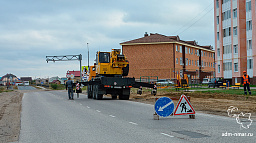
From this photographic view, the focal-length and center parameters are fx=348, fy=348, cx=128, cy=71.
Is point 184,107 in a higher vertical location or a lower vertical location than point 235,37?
lower

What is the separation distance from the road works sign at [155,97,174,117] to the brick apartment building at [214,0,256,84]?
3703cm

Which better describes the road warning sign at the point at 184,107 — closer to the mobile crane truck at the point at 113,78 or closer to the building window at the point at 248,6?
the mobile crane truck at the point at 113,78

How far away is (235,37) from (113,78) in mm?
33936

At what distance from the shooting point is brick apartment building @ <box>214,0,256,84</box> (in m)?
49.9

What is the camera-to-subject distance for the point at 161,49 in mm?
72750

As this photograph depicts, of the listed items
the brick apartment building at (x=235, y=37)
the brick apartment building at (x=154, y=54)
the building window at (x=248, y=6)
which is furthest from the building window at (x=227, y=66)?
the brick apartment building at (x=154, y=54)

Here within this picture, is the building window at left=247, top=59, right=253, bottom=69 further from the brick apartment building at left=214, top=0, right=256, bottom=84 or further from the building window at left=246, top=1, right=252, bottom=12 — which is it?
the building window at left=246, top=1, right=252, bottom=12

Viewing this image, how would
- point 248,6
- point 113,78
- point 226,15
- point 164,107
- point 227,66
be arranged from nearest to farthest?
point 164,107
point 113,78
point 248,6
point 227,66
point 226,15

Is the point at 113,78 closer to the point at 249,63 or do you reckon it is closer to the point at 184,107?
the point at 184,107

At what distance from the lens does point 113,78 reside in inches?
1045

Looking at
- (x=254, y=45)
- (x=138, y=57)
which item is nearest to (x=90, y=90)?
(x=254, y=45)

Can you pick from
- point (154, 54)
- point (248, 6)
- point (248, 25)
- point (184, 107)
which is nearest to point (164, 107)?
point (184, 107)

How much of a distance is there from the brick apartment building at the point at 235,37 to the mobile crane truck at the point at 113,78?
81.2 feet

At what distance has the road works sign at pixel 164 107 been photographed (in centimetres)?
1313
